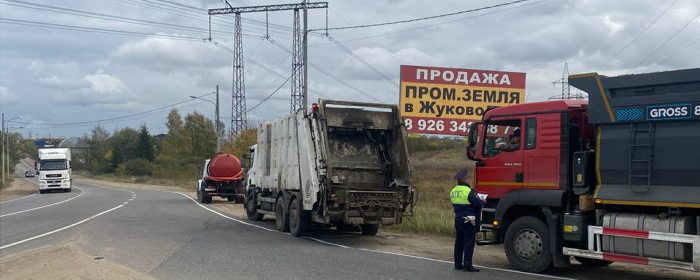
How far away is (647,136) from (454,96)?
578 inches

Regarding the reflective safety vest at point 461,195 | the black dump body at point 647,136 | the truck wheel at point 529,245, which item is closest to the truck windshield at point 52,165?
the reflective safety vest at point 461,195

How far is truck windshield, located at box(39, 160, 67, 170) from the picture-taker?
46562 mm

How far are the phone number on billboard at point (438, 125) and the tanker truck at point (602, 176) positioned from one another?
39.9 feet

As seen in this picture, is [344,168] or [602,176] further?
[344,168]

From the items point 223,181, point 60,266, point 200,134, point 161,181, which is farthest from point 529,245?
point 200,134

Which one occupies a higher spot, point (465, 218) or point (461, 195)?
point (461, 195)

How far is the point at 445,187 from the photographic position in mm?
28516

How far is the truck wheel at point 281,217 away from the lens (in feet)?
54.9

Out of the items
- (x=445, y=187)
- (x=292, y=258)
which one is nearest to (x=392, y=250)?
(x=292, y=258)

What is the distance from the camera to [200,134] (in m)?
90.4

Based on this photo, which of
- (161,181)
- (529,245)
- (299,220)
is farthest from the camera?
(161,181)

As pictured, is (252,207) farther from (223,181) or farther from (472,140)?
(223,181)

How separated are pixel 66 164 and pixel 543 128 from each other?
43997mm

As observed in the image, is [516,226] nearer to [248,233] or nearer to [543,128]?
[543,128]
